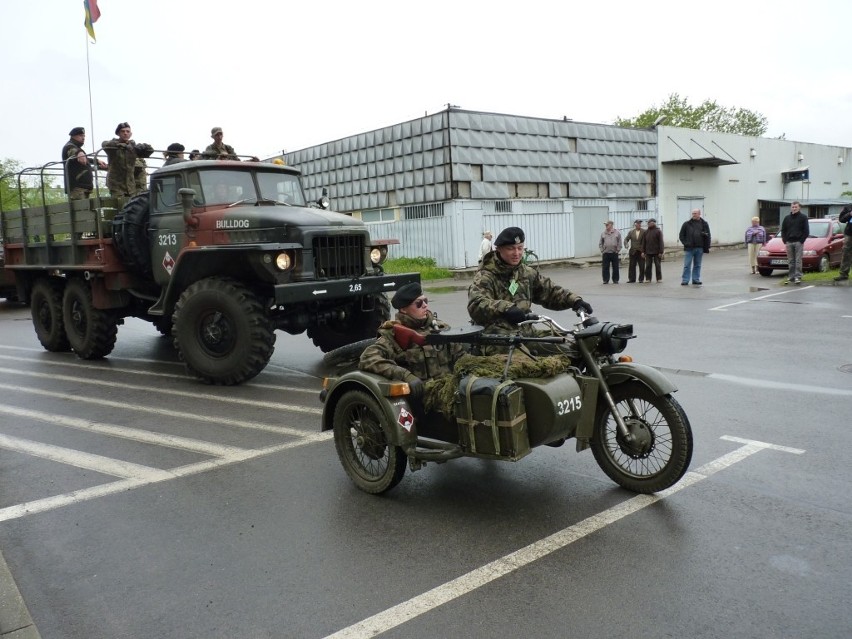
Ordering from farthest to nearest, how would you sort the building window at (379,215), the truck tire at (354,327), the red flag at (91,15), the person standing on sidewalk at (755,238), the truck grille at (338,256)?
the building window at (379,215) < the person standing on sidewalk at (755,238) < the red flag at (91,15) < the truck tire at (354,327) < the truck grille at (338,256)

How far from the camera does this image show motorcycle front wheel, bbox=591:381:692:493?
178 inches

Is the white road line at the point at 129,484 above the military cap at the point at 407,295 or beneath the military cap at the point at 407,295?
beneath

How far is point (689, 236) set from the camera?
18.3m

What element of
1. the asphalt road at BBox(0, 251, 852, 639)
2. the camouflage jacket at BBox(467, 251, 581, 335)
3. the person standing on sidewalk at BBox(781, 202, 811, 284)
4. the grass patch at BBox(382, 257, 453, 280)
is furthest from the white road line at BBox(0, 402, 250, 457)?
the grass patch at BBox(382, 257, 453, 280)

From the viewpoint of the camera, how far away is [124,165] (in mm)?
11023

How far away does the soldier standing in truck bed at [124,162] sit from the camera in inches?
→ 432

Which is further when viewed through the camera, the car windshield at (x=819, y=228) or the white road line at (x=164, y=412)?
the car windshield at (x=819, y=228)

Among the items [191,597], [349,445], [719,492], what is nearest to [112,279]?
[349,445]

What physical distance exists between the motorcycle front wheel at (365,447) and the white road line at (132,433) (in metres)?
1.38

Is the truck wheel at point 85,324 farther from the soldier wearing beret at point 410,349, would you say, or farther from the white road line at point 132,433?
the soldier wearing beret at point 410,349

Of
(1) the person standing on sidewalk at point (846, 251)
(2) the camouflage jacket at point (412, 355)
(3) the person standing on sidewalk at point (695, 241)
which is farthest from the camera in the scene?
(3) the person standing on sidewalk at point (695, 241)

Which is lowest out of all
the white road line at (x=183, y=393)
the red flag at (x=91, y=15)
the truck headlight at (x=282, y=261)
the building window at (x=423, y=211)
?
the white road line at (x=183, y=393)

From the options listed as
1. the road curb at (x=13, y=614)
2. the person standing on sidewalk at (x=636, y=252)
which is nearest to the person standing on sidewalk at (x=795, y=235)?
the person standing on sidewalk at (x=636, y=252)

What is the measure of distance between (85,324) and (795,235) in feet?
50.2
